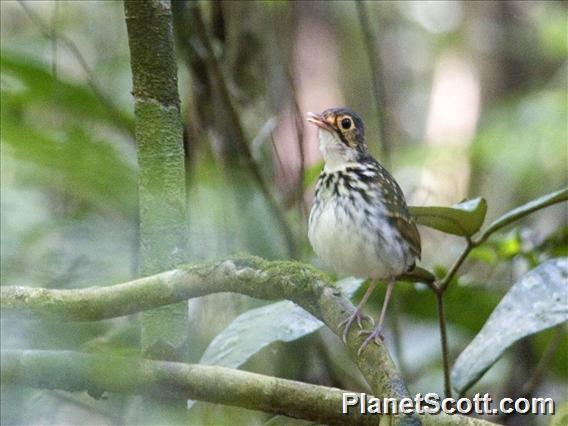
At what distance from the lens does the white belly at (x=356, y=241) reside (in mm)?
3229

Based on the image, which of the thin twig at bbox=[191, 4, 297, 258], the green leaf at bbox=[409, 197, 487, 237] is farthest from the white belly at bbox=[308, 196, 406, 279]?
the thin twig at bbox=[191, 4, 297, 258]

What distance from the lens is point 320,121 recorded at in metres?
3.54

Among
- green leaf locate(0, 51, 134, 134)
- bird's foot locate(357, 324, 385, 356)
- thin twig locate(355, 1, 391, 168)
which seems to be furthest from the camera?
thin twig locate(355, 1, 391, 168)

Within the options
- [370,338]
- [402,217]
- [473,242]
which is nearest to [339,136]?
[402,217]

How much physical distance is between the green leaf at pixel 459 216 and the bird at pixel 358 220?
0.66 feet

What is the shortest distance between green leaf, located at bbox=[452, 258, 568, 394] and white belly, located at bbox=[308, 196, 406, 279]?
1.19ft

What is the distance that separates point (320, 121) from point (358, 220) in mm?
443

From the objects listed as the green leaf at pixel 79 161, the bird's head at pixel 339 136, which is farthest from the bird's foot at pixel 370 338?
the green leaf at pixel 79 161

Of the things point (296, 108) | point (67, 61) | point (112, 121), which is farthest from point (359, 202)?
point (67, 61)

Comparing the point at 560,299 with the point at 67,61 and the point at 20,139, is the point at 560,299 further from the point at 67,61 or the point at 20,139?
the point at 67,61

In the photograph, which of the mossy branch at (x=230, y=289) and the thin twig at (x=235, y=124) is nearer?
the mossy branch at (x=230, y=289)

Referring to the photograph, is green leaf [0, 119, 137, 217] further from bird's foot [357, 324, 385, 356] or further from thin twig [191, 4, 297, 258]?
bird's foot [357, 324, 385, 356]

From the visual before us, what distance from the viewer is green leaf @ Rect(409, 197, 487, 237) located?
9.85ft

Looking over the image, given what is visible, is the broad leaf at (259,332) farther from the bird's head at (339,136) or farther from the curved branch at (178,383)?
the bird's head at (339,136)
